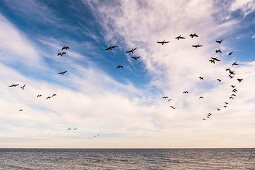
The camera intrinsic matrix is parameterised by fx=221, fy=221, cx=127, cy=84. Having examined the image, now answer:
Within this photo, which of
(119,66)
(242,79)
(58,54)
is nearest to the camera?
(58,54)

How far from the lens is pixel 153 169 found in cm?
6200

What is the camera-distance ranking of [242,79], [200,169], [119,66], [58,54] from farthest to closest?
[200,169] < [242,79] < [119,66] < [58,54]

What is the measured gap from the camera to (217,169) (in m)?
59.8

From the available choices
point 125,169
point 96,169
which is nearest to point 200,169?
point 125,169

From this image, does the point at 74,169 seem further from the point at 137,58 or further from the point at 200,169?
the point at 137,58

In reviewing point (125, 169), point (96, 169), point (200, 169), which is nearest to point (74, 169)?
point (96, 169)

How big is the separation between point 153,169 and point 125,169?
25.9 ft

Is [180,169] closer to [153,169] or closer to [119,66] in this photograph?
[153,169]

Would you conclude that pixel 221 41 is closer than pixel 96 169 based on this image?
Yes

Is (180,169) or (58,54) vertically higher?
(58,54)

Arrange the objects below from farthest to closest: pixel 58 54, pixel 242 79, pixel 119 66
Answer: pixel 242 79, pixel 119 66, pixel 58 54

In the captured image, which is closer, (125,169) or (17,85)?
(17,85)

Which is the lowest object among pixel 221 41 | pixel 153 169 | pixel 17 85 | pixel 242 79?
pixel 153 169

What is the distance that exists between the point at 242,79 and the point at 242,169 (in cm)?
3644
